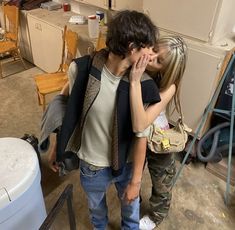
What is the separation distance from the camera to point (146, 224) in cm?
158

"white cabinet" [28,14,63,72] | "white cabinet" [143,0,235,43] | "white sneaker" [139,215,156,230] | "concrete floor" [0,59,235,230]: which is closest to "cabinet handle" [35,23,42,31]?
"white cabinet" [28,14,63,72]

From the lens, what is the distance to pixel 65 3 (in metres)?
3.23

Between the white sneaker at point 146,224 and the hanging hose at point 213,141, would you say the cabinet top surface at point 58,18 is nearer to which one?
the hanging hose at point 213,141

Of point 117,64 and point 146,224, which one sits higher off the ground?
point 117,64

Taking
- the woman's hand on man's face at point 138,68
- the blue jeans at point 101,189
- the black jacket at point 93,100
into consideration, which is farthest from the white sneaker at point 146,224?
the woman's hand on man's face at point 138,68

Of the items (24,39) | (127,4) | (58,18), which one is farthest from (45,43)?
(127,4)

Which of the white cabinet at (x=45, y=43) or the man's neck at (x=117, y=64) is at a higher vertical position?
the man's neck at (x=117, y=64)

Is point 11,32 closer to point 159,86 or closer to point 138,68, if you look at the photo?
point 159,86

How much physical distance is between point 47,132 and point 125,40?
524 millimetres

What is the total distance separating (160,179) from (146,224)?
1.28 ft

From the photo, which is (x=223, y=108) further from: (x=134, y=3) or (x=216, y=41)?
(x=134, y=3)

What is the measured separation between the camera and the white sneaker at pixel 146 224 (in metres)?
1.58

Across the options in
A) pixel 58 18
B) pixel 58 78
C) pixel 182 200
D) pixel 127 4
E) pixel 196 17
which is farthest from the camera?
pixel 58 18

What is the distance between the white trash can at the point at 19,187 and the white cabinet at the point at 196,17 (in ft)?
4.04
